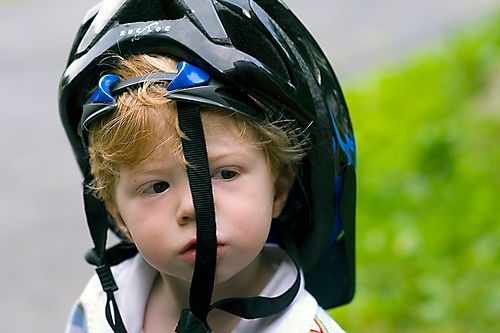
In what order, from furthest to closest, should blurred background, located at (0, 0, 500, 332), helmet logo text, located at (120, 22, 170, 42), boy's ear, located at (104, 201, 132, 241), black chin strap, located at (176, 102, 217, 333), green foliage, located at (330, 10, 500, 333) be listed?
blurred background, located at (0, 0, 500, 332) < green foliage, located at (330, 10, 500, 333) < boy's ear, located at (104, 201, 132, 241) < helmet logo text, located at (120, 22, 170, 42) < black chin strap, located at (176, 102, 217, 333)

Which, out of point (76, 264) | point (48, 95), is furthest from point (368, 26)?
point (76, 264)

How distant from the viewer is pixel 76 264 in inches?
212

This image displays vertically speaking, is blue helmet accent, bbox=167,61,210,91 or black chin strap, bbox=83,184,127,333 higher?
blue helmet accent, bbox=167,61,210,91

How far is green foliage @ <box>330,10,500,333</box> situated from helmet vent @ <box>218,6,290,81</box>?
2.02 m

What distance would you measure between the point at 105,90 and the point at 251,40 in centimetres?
36

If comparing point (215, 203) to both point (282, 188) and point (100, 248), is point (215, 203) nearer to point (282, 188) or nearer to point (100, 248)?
point (282, 188)

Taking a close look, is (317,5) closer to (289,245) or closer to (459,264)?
→ (459,264)

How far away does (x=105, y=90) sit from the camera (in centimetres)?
219

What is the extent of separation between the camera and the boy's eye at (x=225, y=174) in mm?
2156

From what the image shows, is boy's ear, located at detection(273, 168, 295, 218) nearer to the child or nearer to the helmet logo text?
the child

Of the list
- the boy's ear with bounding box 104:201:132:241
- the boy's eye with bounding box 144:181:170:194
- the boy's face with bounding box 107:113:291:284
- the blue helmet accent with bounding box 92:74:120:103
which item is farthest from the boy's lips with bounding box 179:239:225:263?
the blue helmet accent with bounding box 92:74:120:103

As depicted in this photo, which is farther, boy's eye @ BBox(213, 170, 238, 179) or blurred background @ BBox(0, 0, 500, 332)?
blurred background @ BBox(0, 0, 500, 332)

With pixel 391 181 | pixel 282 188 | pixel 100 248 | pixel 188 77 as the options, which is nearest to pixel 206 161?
pixel 188 77

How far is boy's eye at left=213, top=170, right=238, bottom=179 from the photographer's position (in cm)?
216
